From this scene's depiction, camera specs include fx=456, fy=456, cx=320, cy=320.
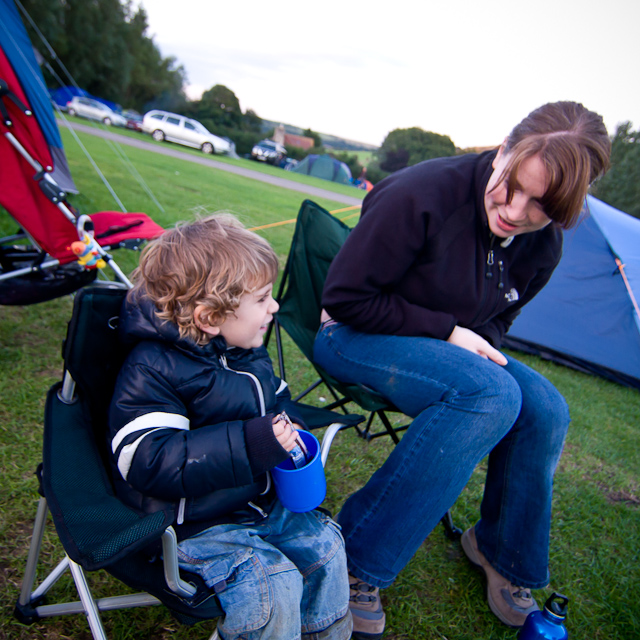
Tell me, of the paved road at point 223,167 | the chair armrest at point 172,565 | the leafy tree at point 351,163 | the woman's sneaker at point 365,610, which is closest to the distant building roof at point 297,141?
the leafy tree at point 351,163

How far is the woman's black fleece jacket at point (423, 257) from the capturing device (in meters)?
1.40

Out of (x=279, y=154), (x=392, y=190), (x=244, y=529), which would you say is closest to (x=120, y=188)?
(x=392, y=190)

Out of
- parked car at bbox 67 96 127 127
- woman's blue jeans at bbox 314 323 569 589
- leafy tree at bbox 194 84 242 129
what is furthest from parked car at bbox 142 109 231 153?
woman's blue jeans at bbox 314 323 569 589

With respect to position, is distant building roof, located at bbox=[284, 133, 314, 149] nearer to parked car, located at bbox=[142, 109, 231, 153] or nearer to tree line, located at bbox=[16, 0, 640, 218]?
tree line, located at bbox=[16, 0, 640, 218]

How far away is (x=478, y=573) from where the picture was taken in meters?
1.62

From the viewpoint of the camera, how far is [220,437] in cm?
99

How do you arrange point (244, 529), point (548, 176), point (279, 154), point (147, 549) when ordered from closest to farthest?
Answer: 1. point (147, 549)
2. point (244, 529)
3. point (548, 176)
4. point (279, 154)

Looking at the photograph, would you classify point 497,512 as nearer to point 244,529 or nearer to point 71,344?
point 244,529

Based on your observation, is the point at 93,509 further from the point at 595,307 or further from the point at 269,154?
the point at 269,154

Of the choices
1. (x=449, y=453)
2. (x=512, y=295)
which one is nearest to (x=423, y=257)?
(x=512, y=295)

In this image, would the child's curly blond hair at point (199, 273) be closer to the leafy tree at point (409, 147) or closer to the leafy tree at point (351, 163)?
the leafy tree at point (409, 147)

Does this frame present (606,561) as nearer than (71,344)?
No

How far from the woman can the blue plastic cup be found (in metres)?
0.25

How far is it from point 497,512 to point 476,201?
0.99 metres
